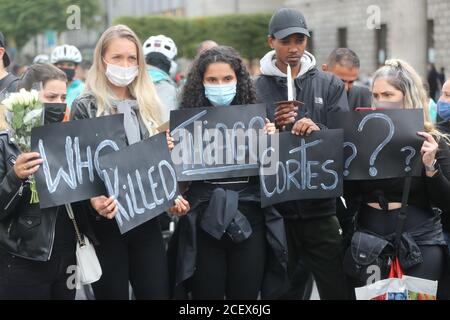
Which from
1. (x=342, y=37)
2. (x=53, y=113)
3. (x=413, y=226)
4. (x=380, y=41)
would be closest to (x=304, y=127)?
(x=413, y=226)

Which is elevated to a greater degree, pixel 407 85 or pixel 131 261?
pixel 407 85

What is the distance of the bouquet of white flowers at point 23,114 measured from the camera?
410 centimetres

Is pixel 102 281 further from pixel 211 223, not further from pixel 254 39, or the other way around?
pixel 254 39

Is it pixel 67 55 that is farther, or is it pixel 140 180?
pixel 67 55

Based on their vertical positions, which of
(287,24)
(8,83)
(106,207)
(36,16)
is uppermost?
(36,16)

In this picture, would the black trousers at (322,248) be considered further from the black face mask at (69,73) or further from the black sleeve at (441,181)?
the black face mask at (69,73)

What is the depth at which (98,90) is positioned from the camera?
15.4 ft

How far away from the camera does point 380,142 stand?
15.2ft

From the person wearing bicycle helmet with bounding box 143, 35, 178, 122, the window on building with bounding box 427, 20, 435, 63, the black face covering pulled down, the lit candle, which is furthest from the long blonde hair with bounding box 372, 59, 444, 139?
the window on building with bounding box 427, 20, 435, 63

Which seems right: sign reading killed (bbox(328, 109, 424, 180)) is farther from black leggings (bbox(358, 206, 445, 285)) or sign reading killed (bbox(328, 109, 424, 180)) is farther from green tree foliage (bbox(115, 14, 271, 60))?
green tree foliage (bbox(115, 14, 271, 60))

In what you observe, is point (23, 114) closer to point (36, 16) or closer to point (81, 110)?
point (81, 110)

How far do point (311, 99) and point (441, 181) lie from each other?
1.03 metres

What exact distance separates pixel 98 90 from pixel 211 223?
1039 mm

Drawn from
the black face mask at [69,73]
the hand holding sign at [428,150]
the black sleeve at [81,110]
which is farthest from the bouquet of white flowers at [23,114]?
the black face mask at [69,73]
